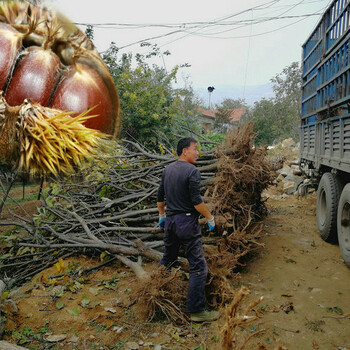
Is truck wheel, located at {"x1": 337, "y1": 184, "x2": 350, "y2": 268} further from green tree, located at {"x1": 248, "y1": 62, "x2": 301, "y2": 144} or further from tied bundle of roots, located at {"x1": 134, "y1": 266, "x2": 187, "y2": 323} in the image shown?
green tree, located at {"x1": 248, "y1": 62, "x2": 301, "y2": 144}

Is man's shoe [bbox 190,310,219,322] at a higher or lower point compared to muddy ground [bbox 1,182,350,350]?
higher

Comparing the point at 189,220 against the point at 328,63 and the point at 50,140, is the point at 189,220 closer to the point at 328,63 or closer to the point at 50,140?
the point at 50,140

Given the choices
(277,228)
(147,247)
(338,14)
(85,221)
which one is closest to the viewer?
(147,247)

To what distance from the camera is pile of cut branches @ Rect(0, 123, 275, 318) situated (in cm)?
425

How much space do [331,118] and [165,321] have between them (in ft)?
12.4

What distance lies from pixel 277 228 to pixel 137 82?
634 centimetres

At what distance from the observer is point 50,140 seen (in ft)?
2.16

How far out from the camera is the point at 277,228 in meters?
6.93

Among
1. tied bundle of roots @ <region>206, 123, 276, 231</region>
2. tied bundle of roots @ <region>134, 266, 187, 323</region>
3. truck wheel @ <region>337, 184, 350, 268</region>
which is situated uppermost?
tied bundle of roots @ <region>206, 123, 276, 231</region>

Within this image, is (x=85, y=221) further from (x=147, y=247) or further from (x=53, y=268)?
(x=147, y=247)

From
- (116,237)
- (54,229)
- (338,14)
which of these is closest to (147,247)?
(116,237)

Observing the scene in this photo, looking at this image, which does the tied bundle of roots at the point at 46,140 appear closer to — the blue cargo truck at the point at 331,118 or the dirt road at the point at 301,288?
the dirt road at the point at 301,288

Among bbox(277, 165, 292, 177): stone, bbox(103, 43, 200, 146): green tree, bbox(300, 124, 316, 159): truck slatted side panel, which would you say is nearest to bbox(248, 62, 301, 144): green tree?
bbox(277, 165, 292, 177): stone

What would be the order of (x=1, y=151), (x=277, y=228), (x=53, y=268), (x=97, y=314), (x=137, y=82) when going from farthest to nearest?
(x=277, y=228), (x=53, y=268), (x=97, y=314), (x=137, y=82), (x=1, y=151)
